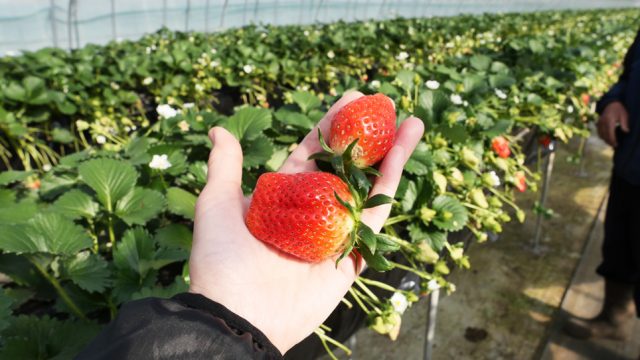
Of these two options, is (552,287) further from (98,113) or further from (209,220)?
(98,113)

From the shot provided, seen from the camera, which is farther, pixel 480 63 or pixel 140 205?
pixel 480 63

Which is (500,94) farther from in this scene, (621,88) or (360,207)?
(360,207)

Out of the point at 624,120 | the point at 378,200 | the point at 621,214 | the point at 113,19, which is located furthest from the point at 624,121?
the point at 113,19

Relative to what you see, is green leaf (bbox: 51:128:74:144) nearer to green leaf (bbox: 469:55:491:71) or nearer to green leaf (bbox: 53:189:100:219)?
green leaf (bbox: 53:189:100:219)

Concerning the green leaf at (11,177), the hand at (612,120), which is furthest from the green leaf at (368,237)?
the hand at (612,120)

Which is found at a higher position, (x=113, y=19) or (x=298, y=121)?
(x=298, y=121)

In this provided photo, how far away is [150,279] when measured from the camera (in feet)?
3.18

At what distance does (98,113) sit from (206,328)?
2.54 meters

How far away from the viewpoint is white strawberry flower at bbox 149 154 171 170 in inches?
49.9

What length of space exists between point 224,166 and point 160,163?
37 centimetres

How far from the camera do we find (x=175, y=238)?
1096 millimetres

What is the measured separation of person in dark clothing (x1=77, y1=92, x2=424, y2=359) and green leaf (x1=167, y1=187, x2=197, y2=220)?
0.63 ft

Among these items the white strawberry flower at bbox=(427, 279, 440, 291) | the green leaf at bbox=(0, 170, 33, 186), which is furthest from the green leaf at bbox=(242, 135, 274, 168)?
the green leaf at bbox=(0, 170, 33, 186)

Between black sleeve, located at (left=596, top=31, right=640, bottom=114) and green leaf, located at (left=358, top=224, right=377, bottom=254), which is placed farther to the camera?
black sleeve, located at (left=596, top=31, right=640, bottom=114)
